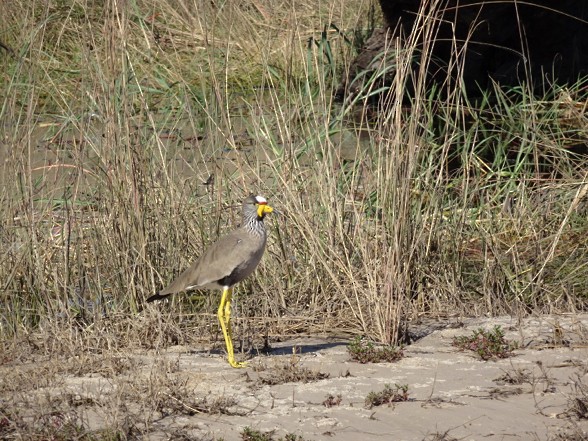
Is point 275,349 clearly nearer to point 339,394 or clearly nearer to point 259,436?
point 339,394

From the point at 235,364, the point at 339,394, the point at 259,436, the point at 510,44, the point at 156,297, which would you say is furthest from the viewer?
the point at 510,44

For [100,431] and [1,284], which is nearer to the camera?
[100,431]

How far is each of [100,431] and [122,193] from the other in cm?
207

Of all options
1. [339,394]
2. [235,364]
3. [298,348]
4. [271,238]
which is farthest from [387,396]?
[271,238]

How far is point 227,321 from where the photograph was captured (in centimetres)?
538

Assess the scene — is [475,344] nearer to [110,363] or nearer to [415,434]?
[415,434]

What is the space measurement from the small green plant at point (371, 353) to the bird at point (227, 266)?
0.55 meters

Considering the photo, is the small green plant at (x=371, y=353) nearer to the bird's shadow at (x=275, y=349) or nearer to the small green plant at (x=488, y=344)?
the bird's shadow at (x=275, y=349)

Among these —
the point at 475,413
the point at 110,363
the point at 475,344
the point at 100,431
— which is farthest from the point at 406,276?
the point at 100,431

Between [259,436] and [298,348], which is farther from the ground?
[259,436]

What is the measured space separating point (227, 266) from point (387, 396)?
1.15 metres

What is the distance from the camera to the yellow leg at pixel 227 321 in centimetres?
517

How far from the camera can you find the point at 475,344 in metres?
5.41

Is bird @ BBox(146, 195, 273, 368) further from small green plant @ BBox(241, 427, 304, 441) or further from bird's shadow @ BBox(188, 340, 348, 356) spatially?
small green plant @ BBox(241, 427, 304, 441)
